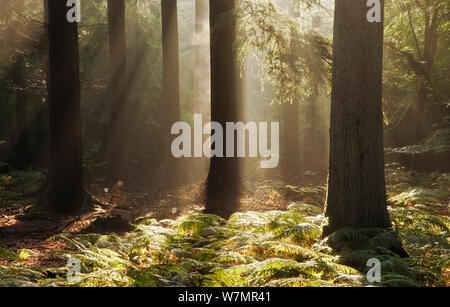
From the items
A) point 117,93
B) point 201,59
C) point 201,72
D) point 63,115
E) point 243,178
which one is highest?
point 201,59

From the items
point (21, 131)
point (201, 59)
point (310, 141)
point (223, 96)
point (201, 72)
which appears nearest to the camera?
point (223, 96)

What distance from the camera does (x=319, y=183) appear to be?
1286 centimetres

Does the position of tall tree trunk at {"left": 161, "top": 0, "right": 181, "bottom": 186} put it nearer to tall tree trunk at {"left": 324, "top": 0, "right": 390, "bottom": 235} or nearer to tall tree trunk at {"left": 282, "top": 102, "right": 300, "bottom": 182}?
tall tree trunk at {"left": 282, "top": 102, "right": 300, "bottom": 182}

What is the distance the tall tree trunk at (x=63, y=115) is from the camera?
8.55 m

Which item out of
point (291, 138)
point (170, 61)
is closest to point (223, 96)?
point (170, 61)

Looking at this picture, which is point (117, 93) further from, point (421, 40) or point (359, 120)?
point (421, 40)

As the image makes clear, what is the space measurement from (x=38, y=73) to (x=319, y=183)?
12.0 m

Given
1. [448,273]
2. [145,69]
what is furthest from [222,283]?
[145,69]

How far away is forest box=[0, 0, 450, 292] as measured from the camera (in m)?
4.21

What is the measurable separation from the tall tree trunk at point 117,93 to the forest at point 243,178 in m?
0.06

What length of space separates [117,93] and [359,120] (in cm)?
1148

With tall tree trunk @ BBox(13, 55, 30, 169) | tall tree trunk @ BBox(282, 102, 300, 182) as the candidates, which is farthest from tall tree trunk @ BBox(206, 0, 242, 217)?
tall tree trunk @ BBox(13, 55, 30, 169)

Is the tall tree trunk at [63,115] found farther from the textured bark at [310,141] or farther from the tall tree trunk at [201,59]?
the textured bark at [310,141]

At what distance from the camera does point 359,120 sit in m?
5.22
